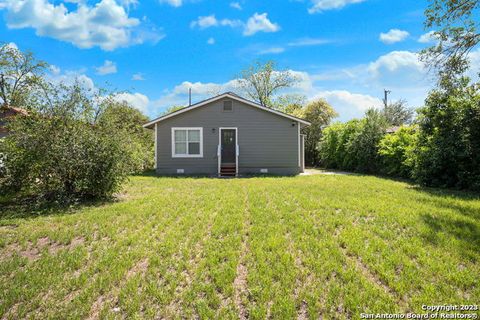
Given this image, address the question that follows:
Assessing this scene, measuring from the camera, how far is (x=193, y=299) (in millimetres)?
2855

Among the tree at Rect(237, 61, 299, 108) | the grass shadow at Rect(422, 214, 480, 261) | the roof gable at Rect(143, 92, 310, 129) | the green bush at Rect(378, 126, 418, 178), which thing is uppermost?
the tree at Rect(237, 61, 299, 108)

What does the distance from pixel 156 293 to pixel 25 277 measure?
5.68 ft

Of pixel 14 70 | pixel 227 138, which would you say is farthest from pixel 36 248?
pixel 14 70

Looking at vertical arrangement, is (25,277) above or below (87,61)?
below

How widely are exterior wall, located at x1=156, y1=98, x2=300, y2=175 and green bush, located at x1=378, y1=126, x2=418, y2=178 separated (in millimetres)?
4074

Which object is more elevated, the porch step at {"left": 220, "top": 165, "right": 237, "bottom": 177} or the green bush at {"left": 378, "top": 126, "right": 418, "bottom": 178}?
the green bush at {"left": 378, "top": 126, "right": 418, "bottom": 178}

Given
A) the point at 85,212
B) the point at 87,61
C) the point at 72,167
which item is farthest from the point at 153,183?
the point at 87,61

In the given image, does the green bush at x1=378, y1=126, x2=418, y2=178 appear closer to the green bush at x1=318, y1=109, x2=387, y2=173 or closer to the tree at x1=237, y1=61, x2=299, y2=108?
the green bush at x1=318, y1=109, x2=387, y2=173

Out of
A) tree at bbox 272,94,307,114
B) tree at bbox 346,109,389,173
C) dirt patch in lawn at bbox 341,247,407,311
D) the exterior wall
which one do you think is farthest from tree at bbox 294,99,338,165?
dirt patch in lawn at bbox 341,247,407,311

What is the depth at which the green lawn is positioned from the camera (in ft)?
9.07

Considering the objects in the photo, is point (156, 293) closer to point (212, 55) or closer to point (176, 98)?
point (212, 55)

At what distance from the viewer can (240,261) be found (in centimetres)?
363

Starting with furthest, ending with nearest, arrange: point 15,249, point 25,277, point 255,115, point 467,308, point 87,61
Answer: point 87,61 < point 255,115 < point 15,249 < point 25,277 < point 467,308

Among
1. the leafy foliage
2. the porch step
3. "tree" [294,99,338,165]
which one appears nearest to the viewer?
the leafy foliage
